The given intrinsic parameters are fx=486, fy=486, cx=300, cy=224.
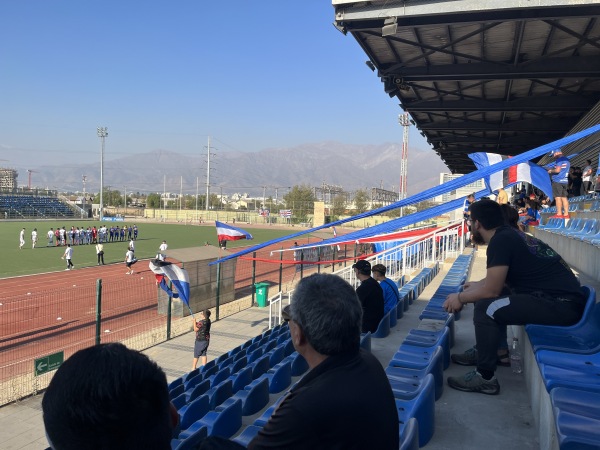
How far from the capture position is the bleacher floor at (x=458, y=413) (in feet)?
9.79

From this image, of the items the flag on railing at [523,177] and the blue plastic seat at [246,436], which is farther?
the flag on railing at [523,177]

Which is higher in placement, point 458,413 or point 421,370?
point 421,370

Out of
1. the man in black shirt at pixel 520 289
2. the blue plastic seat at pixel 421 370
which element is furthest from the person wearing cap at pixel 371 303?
the man in black shirt at pixel 520 289

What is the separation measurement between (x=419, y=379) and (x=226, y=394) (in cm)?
253

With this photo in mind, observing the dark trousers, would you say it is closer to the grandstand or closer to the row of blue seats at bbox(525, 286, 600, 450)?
the row of blue seats at bbox(525, 286, 600, 450)

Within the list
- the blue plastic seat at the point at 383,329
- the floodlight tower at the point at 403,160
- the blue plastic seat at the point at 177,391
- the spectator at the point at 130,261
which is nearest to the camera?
the blue plastic seat at the point at 177,391

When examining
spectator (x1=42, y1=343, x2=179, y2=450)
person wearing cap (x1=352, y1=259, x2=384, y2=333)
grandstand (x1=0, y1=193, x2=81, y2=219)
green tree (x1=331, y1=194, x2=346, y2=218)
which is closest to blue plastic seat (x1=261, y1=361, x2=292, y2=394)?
person wearing cap (x1=352, y1=259, x2=384, y2=333)

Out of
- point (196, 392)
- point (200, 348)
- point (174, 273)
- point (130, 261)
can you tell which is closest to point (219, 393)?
point (196, 392)

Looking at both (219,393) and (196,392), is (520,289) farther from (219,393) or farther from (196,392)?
(196,392)

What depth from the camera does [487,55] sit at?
1177 centimetres

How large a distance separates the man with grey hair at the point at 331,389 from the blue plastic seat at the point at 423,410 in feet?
3.40

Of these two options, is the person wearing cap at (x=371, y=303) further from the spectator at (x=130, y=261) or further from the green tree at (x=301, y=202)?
the green tree at (x=301, y=202)

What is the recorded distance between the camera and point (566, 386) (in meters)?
2.55

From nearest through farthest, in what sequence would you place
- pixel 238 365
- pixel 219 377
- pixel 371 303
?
1. pixel 371 303
2. pixel 219 377
3. pixel 238 365
